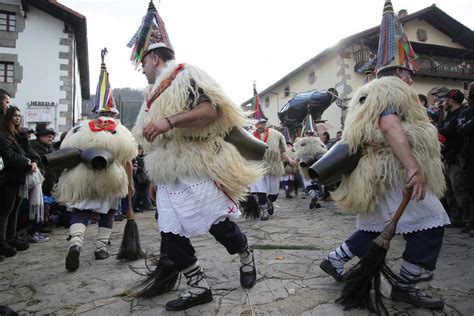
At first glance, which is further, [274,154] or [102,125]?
[274,154]

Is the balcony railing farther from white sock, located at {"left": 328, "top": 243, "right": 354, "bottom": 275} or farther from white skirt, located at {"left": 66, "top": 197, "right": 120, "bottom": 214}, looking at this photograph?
white sock, located at {"left": 328, "top": 243, "right": 354, "bottom": 275}

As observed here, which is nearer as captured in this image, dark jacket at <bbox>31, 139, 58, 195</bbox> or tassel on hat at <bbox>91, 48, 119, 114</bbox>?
tassel on hat at <bbox>91, 48, 119, 114</bbox>

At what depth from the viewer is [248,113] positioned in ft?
9.09

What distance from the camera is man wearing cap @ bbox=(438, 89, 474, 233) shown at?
478 cm

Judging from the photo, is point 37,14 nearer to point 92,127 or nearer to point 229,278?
point 92,127

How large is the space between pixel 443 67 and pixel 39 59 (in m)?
21.8

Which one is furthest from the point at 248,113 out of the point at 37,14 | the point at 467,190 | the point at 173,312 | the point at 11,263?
the point at 37,14

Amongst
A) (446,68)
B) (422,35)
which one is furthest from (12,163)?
(422,35)

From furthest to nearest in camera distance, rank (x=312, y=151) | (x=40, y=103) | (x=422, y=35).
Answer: (x=422, y=35) < (x=40, y=103) < (x=312, y=151)

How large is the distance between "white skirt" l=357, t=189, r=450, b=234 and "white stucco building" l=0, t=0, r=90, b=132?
48.0 ft

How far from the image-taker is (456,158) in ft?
16.0

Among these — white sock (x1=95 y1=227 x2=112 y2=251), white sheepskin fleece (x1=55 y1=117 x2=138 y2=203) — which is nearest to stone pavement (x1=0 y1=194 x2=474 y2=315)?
white sock (x1=95 y1=227 x2=112 y2=251)

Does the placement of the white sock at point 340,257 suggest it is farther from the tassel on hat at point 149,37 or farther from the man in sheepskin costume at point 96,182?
the man in sheepskin costume at point 96,182

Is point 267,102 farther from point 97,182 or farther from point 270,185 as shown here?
point 97,182
